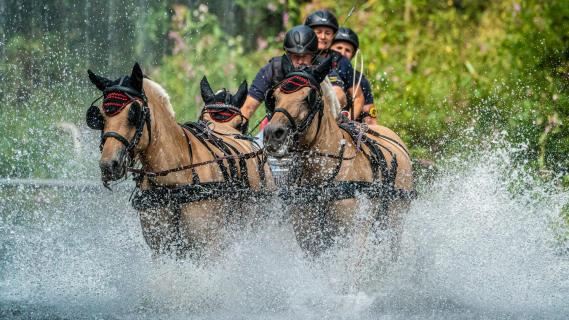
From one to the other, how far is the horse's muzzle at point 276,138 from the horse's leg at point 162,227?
0.81 meters

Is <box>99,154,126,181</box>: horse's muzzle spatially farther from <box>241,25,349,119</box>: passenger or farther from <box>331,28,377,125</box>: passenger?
<box>331,28,377,125</box>: passenger

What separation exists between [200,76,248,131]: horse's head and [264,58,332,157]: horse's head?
1.69 m

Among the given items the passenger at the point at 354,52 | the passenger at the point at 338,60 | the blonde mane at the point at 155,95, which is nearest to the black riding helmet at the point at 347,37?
the passenger at the point at 354,52

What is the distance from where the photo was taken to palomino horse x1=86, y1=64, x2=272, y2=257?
619 cm

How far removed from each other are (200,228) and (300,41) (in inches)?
67.2

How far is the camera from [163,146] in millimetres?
6562

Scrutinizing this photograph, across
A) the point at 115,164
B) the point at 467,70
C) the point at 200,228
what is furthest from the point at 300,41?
the point at 467,70

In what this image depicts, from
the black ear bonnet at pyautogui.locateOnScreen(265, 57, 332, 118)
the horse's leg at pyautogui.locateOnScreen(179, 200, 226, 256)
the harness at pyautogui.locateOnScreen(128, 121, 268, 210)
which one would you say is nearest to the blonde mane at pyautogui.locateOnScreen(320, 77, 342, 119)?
the black ear bonnet at pyautogui.locateOnScreen(265, 57, 332, 118)

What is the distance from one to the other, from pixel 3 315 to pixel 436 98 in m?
7.04

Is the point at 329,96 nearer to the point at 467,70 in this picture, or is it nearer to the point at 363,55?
the point at 363,55

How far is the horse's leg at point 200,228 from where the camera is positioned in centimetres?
661

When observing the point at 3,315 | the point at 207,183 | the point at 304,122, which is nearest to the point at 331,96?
the point at 304,122

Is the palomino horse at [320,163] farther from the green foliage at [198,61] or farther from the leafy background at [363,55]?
the green foliage at [198,61]

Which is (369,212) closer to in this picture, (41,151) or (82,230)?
(82,230)
